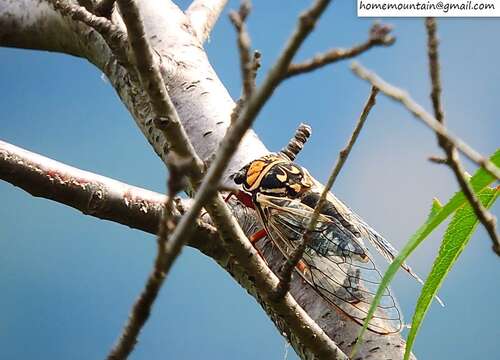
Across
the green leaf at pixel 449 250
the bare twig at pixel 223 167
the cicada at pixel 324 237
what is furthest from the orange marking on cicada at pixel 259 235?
the green leaf at pixel 449 250

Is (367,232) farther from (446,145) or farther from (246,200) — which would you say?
(446,145)

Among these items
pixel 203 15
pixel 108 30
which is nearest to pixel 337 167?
pixel 108 30

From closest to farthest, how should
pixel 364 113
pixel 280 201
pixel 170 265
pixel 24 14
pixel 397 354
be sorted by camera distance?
1. pixel 170 265
2. pixel 364 113
3. pixel 397 354
4. pixel 280 201
5. pixel 24 14

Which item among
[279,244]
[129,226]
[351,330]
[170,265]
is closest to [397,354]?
[351,330]

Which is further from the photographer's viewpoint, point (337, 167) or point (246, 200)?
point (246, 200)

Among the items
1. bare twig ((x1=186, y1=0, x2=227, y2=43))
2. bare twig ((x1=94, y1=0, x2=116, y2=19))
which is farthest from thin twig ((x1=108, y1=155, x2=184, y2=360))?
bare twig ((x1=186, y1=0, x2=227, y2=43))

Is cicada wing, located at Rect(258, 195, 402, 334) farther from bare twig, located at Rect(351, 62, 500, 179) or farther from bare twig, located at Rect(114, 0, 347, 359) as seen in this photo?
bare twig, located at Rect(351, 62, 500, 179)

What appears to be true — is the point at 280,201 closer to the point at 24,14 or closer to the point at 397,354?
the point at 397,354
